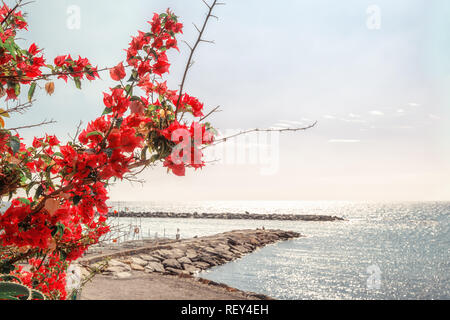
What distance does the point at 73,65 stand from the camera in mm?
1760

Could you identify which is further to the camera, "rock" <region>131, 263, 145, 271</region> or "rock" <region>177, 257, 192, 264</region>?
→ "rock" <region>177, 257, 192, 264</region>

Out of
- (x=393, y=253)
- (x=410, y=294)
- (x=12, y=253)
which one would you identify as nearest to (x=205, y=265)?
(x=410, y=294)

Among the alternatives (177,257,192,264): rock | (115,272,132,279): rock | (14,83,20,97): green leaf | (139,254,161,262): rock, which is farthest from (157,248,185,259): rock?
(14,83,20,97): green leaf

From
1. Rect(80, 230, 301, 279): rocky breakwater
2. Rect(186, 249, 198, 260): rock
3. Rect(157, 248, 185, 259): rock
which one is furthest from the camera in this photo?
Rect(186, 249, 198, 260): rock

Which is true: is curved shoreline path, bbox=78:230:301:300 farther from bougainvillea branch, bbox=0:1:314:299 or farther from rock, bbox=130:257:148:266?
bougainvillea branch, bbox=0:1:314:299

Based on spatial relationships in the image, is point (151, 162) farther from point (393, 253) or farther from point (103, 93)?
point (393, 253)

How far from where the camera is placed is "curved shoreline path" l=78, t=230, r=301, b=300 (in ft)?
27.3

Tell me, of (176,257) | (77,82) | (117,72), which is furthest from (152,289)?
(117,72)

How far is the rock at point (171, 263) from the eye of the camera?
14477mm

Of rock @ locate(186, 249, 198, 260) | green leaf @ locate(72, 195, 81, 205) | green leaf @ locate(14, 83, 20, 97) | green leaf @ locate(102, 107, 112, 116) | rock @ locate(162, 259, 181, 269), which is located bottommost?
rock @ locate(186, 249, 198, 260)

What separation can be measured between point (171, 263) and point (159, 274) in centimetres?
341

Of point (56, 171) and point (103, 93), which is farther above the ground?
point (103, 93)

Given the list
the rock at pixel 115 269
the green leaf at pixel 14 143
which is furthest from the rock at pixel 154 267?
the green leaf at pixel 14 143
